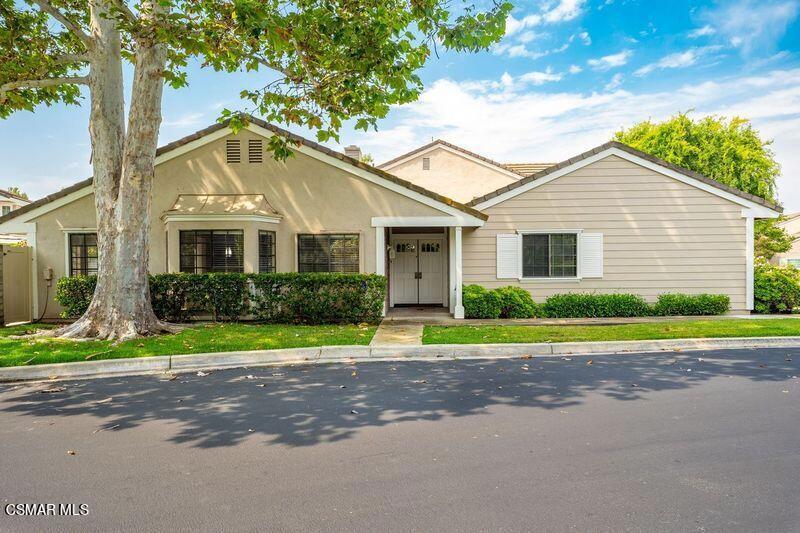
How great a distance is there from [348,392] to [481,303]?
7553 millimetres

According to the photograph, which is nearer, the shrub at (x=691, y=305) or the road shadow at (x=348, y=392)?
the road shadow at (x=348, y=392)

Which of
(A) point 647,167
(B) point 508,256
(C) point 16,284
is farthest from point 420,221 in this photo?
(C) point 16,284

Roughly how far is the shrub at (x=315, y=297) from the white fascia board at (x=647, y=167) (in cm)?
455

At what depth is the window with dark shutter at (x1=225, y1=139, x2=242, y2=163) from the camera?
43.0ft

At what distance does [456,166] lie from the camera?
23.8 meters

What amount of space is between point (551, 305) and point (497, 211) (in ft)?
10.2

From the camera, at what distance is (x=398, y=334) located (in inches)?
395

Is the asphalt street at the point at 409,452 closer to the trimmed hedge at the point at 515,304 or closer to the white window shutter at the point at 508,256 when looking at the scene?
the trimmed hedge at the point at 515,304

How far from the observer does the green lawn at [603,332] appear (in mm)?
9203

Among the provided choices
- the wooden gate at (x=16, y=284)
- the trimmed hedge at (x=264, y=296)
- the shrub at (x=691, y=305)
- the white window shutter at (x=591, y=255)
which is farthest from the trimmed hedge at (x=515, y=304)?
the wooden gate at (x=16, y=284)

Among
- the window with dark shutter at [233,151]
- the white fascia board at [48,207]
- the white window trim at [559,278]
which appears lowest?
the white window trim at [559,278]

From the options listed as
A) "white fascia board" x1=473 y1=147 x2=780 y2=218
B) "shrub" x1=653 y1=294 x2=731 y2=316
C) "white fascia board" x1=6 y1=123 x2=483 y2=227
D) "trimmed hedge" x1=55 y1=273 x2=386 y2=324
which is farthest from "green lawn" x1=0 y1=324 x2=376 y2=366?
"shrub" x1=653 y1=294 x2=731 y2=316

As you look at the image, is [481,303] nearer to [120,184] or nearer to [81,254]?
[120,184]

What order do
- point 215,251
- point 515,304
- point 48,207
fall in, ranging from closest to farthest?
point 215,251
point 48,207
point 515,304
